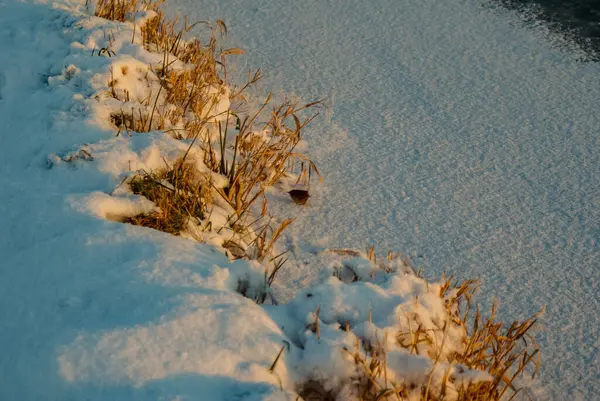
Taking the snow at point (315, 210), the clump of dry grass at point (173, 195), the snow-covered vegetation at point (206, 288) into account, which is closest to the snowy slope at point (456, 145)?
the snow at point (315, 210)

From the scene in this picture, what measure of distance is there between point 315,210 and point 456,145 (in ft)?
2.17

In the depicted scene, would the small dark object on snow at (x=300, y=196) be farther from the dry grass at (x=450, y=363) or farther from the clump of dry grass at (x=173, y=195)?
the dry grass at (x=450, y=363)

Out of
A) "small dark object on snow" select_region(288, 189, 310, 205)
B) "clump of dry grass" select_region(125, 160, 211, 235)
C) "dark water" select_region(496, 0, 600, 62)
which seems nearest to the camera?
"clump of dry grass" select_region(125, 160, 211, 235)

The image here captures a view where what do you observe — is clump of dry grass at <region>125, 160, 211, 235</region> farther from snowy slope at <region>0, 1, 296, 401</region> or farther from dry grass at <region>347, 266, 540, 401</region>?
dry grass at <region>347, 266, 540, 401</region>

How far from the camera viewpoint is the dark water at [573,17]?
115 inches

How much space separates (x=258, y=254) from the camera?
5.63ft

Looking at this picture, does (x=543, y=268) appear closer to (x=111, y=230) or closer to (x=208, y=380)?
(x=208, y=380)

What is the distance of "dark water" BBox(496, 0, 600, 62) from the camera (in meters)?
2.91

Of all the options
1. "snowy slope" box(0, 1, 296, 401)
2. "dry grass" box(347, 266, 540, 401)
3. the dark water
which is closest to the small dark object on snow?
"snowy slope" box(0, 1, 296, 401)

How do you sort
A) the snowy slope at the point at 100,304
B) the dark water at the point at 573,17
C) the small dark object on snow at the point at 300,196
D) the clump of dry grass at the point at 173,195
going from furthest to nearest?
1. the dark water at the point at 573,17
2. the small dark object on snow at the point at 300,196
3. the clump of dry grass at the point at 173,195
4. the snowy slope at the point at 100,304

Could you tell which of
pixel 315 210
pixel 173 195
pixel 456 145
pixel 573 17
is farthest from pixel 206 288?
pixel 573 17

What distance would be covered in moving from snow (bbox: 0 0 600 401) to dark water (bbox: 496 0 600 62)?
0.72ft

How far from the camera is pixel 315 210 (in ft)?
6.54

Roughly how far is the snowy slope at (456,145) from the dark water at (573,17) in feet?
0.51
